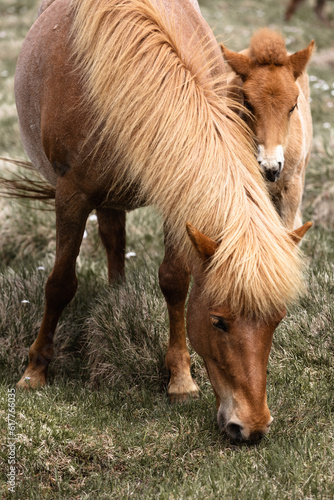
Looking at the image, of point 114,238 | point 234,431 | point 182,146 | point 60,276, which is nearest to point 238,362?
point 234,431

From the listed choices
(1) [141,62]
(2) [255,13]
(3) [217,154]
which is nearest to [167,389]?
(3) [217,154]

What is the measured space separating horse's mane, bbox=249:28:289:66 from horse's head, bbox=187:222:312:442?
155 centimetres

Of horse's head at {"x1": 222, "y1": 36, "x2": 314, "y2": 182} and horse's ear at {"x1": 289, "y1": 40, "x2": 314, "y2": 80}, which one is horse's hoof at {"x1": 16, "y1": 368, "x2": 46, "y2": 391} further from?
horse's ear at {"x1": 289, "y1": 40, "x2": 314, "y2": 80}

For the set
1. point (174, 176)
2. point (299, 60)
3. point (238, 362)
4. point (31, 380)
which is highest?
point (299, 60)

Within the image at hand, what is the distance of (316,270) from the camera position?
161 inches

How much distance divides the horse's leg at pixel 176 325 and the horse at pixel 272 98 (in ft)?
2.20

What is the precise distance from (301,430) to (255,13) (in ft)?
46.5

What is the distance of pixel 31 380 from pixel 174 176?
5.22 feet

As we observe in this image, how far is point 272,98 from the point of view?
3410mm

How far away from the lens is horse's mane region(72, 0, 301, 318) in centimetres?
243

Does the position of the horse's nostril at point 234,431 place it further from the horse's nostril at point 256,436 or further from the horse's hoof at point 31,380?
the horse's hoof at point 31,380

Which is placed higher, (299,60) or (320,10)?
(299,60)

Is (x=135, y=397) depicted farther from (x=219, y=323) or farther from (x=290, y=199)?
(x=290, y=199)

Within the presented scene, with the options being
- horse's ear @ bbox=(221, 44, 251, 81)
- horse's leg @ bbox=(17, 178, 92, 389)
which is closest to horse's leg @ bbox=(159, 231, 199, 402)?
horse's leg @ bbox=(17, 178, 92, 389)
